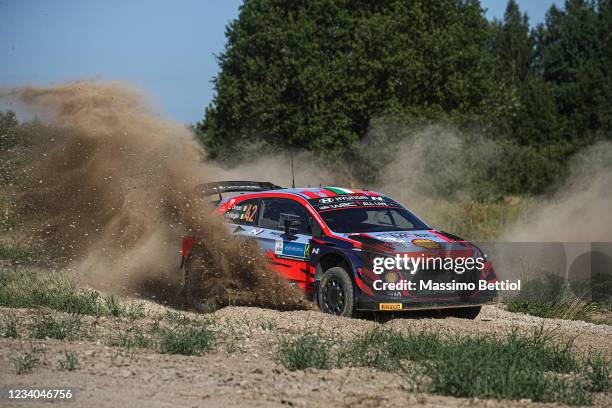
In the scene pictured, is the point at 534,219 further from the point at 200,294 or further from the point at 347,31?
the point at 347,31

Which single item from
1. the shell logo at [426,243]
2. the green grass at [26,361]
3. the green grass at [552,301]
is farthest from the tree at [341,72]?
the green grass at [26,361]

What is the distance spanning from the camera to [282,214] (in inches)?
478

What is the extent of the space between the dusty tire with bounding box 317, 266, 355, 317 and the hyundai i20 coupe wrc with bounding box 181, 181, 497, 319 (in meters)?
0.01

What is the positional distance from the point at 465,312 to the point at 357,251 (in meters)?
1.99

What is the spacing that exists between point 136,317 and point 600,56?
50941 mm

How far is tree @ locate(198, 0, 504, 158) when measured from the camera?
113 ft

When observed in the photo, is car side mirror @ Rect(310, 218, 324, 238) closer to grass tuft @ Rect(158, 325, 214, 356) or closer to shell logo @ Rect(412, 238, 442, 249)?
shell logo @ Rect(412, 238, 442, 249)

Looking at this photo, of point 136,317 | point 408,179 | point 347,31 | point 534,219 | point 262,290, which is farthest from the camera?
point 347,31

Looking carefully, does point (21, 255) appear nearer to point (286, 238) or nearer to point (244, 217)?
point (244, 217)

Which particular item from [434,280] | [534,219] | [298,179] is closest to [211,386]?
[434,280]

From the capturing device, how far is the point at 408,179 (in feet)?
101

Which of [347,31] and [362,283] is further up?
[347,31]

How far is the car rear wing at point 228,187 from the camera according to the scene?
13.2 m

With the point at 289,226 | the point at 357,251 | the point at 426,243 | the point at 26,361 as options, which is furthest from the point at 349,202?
the point at 26,361
